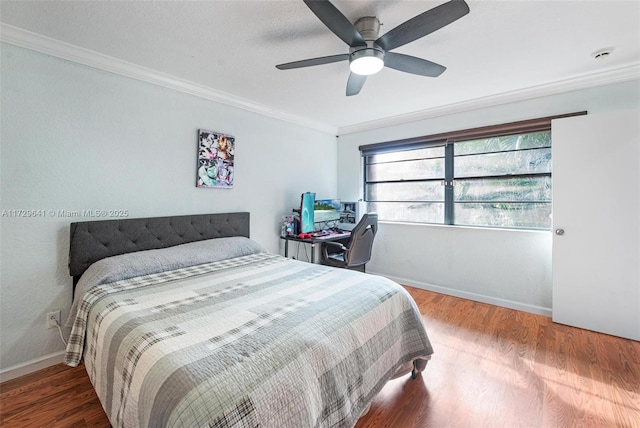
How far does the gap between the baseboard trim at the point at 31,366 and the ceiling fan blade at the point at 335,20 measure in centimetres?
292

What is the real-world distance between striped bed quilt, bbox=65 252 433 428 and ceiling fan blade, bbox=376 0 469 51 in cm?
153

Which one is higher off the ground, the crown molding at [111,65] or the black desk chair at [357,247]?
the crown molding at [111,65]

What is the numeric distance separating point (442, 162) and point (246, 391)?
3505 mm

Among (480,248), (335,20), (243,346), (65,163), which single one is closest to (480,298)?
(480,248)

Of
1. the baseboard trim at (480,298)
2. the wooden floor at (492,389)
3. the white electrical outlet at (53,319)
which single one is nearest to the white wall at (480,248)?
the baseboard trim at (480,298)

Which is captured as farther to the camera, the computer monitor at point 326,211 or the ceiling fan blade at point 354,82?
the computer monitor at point 326,211

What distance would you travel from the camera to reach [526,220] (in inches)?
119

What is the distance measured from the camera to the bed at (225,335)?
941 mm

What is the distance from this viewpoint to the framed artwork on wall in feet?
9.13

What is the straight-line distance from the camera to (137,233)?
7.64 feet

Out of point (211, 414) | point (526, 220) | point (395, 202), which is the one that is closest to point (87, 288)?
point (211, 414)

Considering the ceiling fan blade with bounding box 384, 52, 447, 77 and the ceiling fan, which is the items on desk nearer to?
the ceiling fan

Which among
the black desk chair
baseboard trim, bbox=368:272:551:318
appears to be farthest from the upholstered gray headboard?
baseboard trim, bbox=368:272:551:318

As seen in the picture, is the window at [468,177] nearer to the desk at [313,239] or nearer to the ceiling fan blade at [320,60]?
the desk at [313,239]
